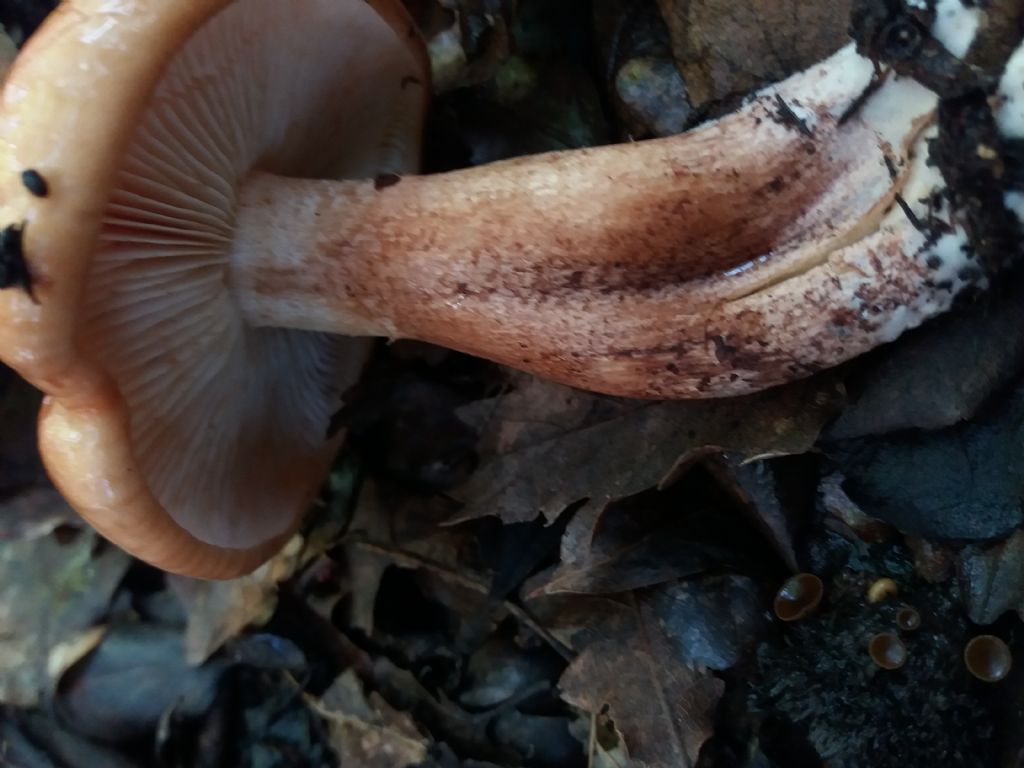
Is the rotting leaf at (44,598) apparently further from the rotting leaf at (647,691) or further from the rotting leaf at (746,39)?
the rotting leaf at (746,39)

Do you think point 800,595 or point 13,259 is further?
point 800,595

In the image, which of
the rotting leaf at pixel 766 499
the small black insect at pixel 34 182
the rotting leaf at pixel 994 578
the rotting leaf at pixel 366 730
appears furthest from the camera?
the rotting leaf at pixel 366 730

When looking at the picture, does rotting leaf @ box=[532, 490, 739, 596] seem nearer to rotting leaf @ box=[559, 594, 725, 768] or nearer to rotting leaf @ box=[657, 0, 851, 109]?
rotting leaf @ box=[559, 594, 725, 768]

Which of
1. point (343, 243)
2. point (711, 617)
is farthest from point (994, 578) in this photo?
point (343, 243)

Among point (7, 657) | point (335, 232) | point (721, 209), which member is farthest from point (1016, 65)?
point (7, 657)

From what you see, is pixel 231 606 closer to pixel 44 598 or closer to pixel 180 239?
pixel 44 598

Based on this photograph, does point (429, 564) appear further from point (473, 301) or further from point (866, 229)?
point (866, 229)

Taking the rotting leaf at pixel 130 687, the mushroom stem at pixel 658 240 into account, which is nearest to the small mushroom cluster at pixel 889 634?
the mushroom stem at pixel 658 240
